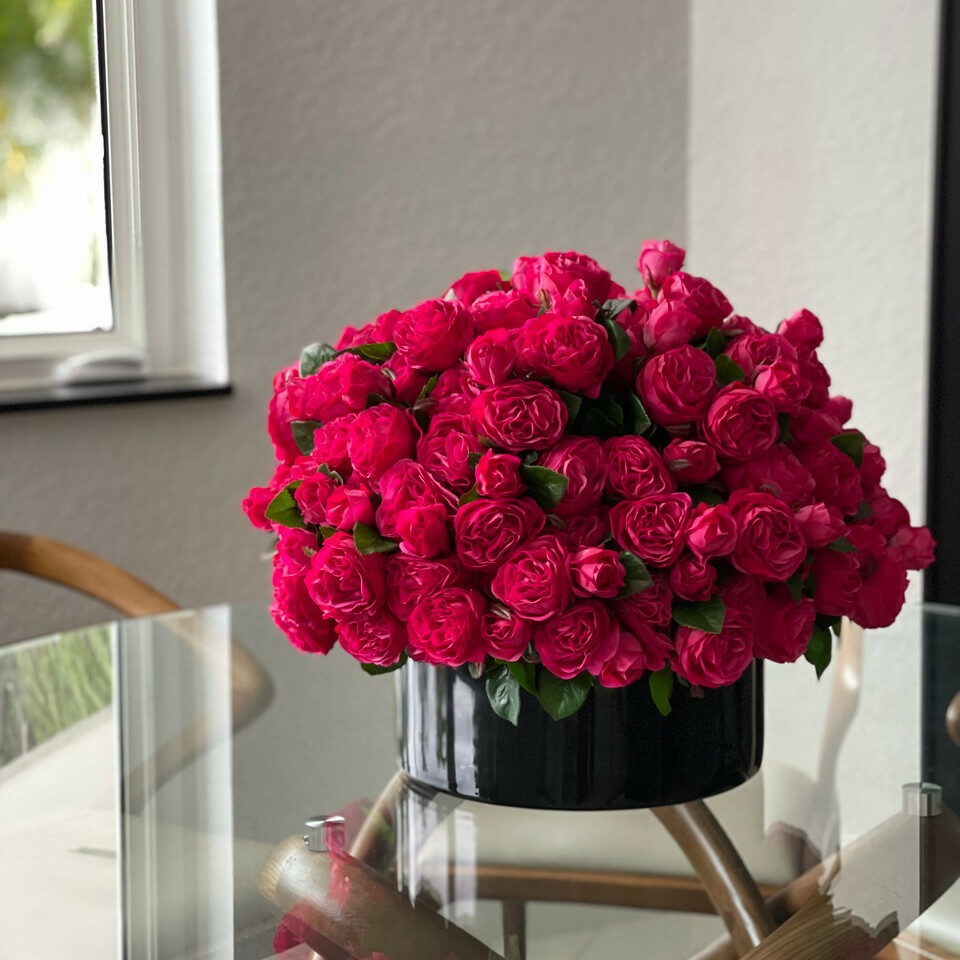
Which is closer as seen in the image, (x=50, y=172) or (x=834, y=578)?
(x=834, y=578)

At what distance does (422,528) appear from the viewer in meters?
0.79

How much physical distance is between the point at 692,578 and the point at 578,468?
10 cm

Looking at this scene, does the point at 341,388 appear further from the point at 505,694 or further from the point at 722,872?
the point at 722,872

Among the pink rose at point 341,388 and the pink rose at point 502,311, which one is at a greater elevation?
the pink rose at point 502,311

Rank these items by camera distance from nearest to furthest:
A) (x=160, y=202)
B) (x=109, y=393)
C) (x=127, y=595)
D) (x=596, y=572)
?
1. (x=596, y=572)
2. (x=127, y=595)
3. (x=109, y=393)
4. (x=160, y=202)

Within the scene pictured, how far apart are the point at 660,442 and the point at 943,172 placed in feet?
5.95

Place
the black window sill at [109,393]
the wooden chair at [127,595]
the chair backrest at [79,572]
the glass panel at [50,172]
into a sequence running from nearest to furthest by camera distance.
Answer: the wooden chair at [127,595] < the chair backrest at [79,572] < the black window sill at [109,393] < the glass panel at [50,172]

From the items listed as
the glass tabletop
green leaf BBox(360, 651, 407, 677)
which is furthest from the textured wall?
green leaf BBox(360, 651, 407, 677)

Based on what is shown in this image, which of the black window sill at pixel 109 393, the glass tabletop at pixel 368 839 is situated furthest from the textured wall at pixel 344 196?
the glass tabletop at pixel 368 839

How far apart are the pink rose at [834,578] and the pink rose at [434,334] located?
0.92 ft

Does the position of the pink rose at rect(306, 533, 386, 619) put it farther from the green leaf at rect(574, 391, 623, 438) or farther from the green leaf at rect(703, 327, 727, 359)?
the green leaf at rect(703, 327, 727, 359)

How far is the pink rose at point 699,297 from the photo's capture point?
870 mm

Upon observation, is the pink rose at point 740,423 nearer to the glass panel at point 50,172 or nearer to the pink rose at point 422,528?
the pink rose at point 422,528

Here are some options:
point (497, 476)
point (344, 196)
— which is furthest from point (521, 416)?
point (344, 196)
